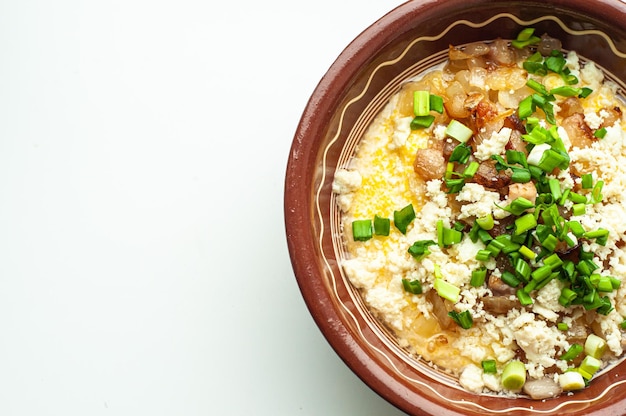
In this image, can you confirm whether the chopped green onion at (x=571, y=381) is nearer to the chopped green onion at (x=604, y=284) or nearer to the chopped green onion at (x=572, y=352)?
the chopped green onion at (x=572, y=352)

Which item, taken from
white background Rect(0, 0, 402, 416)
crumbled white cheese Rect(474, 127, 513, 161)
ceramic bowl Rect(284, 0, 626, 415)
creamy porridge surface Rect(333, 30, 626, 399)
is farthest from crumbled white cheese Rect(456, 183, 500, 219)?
white background Rect(0, 0, 402, 416)

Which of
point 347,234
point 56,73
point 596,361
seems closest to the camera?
point 596,361

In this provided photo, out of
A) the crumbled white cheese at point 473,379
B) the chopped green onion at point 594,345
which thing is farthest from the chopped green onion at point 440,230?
the chopped green onion at point 594,345

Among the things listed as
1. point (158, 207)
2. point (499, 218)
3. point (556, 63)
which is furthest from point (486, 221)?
point (158, 207)

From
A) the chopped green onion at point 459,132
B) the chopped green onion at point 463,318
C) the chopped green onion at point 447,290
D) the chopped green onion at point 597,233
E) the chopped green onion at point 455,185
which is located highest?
the chopped green onion at point 459,132

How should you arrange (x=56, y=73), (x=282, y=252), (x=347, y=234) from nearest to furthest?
(x=347, y=234)
(x=282, y=252)
(x=56, y=73)

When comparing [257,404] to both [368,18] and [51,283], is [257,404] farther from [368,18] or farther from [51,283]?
[368,18]

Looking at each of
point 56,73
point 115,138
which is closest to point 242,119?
point 115,138
